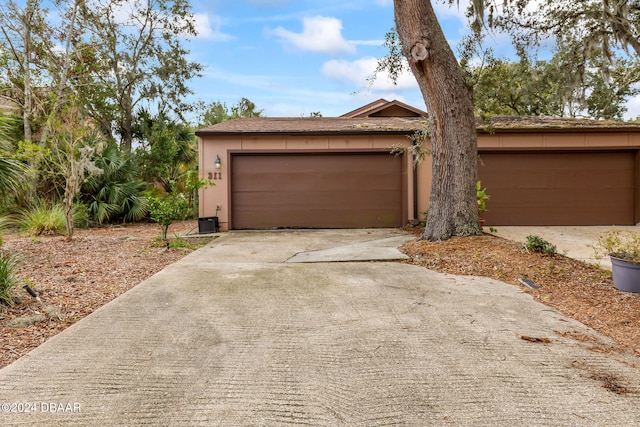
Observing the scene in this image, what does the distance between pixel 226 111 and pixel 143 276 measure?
65.3ft

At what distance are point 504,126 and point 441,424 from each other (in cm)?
927

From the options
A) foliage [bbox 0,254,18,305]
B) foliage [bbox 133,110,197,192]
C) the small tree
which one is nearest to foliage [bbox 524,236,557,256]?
foliage [bbox 0,254,18,305]

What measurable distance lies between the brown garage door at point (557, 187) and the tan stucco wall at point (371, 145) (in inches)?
10.1

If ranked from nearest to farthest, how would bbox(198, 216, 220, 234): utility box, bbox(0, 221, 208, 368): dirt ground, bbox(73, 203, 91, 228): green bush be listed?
bbox(0, 221, 208, 368): dirt ground
bbox(198, 216, 220, 234): utility box
bbox(73, 203, 91, 228): green bush

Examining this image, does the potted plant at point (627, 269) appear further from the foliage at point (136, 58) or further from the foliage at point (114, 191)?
the foliage at point (136, 58)

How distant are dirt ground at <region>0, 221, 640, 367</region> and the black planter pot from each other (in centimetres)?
9

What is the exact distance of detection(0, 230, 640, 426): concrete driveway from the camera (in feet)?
5.96

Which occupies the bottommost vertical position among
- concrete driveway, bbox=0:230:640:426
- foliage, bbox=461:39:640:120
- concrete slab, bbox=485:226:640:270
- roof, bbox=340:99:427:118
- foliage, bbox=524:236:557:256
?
concrete driveway, bbox=0:230:640:426

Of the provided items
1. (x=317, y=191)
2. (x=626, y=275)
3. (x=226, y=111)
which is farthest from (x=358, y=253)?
(x=226, y=111)

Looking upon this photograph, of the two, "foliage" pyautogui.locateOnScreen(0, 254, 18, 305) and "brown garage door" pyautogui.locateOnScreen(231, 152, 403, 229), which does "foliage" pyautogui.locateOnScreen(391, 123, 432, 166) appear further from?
"foliage" pyautogui.locateOnScreen(0, 254, 18, 305)

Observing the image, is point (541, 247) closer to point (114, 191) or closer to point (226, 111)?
point (114, 191)

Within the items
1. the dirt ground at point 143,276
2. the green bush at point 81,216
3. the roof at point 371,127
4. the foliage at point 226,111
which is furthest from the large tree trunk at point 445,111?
the foliage at point 226,111

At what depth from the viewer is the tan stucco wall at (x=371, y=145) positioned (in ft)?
29.8

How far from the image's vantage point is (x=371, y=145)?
930cm
